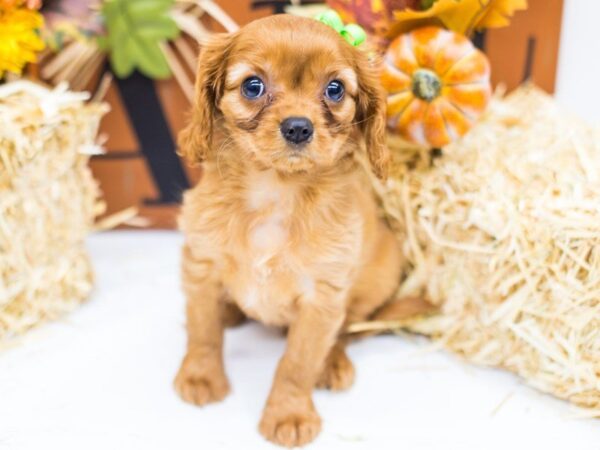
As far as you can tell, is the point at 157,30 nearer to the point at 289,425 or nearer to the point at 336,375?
the point at 336,375

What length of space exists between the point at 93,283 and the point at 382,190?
1214mm

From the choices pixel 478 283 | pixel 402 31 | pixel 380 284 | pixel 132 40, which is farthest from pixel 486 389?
pixel 132 40

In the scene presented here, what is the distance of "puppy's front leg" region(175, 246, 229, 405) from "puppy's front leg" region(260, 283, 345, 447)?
198mm

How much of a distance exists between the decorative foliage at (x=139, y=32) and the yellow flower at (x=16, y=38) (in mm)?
532

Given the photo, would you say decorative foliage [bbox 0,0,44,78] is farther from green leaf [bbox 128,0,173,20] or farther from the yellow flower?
green leaf [bbox 128,0,173,20]

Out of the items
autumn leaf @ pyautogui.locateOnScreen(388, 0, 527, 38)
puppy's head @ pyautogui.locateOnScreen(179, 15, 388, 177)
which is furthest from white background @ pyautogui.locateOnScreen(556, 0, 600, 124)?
puppy's head @ pyautogui.locateOnScreen(179, 15, 388, 177)

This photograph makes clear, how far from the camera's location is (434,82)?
2.03 metres

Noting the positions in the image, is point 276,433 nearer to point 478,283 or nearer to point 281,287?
point 281,287

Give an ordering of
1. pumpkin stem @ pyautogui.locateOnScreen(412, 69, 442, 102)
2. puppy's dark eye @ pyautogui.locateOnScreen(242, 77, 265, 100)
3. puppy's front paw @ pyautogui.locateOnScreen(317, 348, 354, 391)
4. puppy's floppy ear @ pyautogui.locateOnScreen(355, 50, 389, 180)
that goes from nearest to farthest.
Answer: puppy's dark eye @ pyautogui.locateOnScreen(242, 77, 265, 100), puppy's floppy ear @ pyautogui.locateOnScreen(355, 50, 389, 180), puppy's front paw @ pyautogui.locateOnScreen(317, 348, 354, 391), pumpkin stem @ pyautogui.locateOnScreen(412, 69, 442, 102)

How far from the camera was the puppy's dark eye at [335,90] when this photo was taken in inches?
63.0

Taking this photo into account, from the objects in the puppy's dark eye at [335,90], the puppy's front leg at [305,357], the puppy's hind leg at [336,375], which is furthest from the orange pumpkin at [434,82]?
the puppy's hind leg at [336,375]

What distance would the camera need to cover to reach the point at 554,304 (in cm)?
180

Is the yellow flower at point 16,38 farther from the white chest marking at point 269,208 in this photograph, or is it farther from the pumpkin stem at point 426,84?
the pumpkin stem at point 426,84

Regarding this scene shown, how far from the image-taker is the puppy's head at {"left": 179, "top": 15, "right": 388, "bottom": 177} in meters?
1.51
